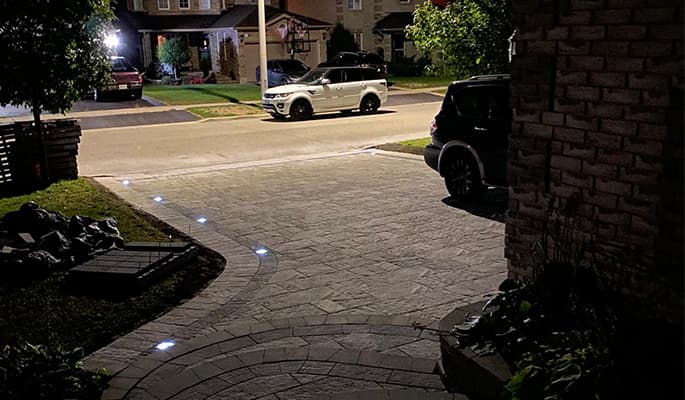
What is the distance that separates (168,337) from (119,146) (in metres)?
13.3

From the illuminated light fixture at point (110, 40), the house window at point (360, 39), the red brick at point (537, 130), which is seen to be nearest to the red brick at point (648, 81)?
the red brick at point (537, 130)

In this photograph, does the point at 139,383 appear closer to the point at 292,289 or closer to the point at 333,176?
the point at 292,289

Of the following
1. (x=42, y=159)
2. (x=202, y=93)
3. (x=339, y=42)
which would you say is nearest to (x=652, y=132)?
Result: (x=42, y=159)

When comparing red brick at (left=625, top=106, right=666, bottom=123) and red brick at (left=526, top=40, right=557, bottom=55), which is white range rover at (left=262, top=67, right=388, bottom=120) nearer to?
red brick at (left=526, top=40, right=557, bottom=55)

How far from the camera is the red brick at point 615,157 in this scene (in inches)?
159

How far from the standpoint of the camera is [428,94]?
3139cm

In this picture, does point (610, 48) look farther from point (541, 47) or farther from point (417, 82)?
point (417, 82)

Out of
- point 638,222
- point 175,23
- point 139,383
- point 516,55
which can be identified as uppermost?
point 175,23

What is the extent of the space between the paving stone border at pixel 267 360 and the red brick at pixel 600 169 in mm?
1814

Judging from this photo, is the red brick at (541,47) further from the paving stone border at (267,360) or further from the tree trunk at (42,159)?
the tree trunk at (42,159)

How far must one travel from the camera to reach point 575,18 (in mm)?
4258

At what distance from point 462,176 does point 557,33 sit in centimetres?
620

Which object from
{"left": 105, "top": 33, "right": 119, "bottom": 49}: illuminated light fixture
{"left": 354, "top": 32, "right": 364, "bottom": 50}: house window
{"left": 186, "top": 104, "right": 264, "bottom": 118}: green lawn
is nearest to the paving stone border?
{"left": 105, "top": 33, "right": 119, "bottom": 49}: illuminated light fixture

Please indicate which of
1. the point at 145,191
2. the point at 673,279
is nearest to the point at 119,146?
the point at 145,191
